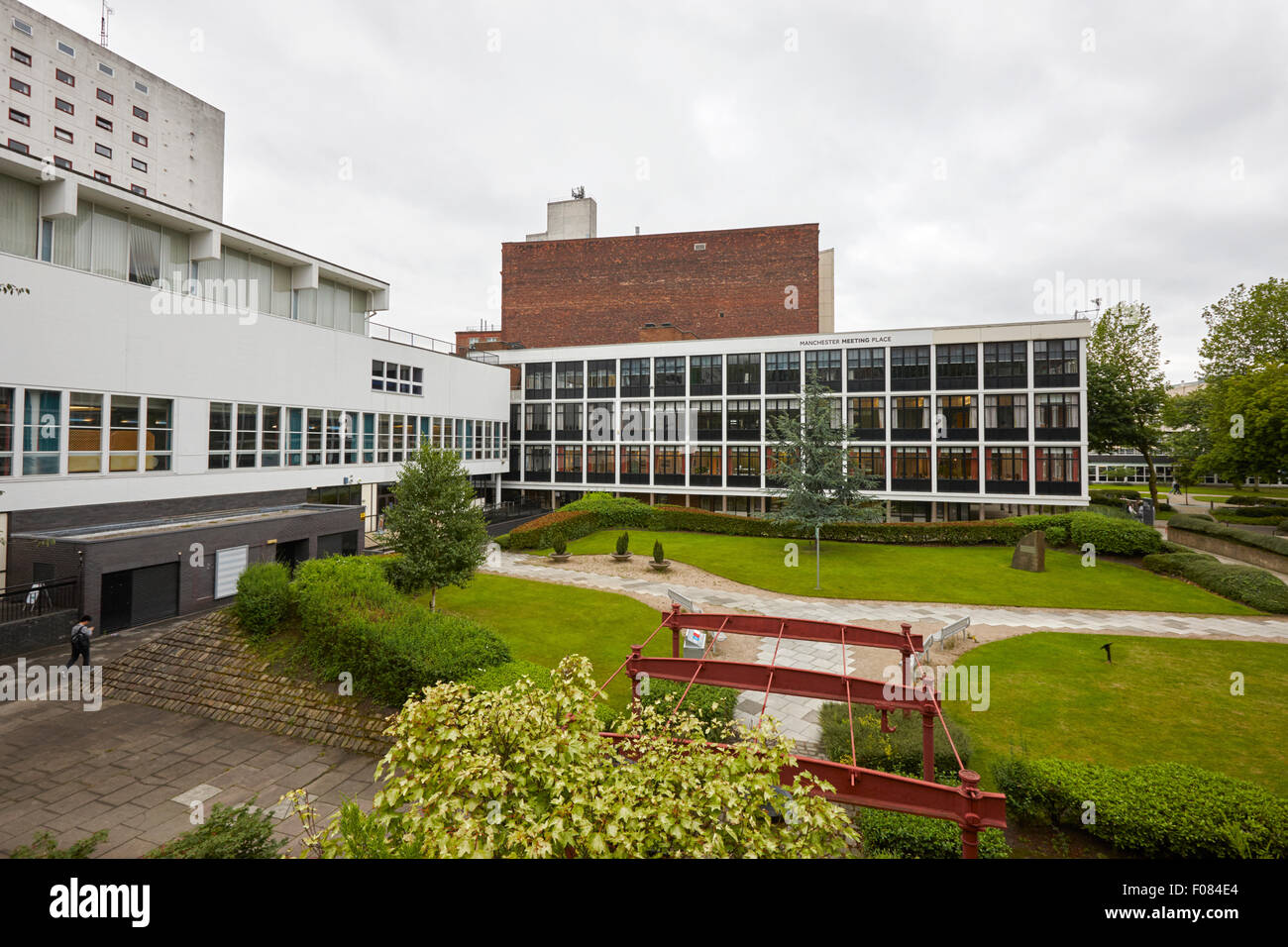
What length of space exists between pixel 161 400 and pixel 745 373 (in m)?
35.3

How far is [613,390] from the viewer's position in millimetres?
48562

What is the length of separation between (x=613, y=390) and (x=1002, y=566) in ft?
98.9

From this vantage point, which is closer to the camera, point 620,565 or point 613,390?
point 620,565

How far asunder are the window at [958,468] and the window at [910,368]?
194 inches

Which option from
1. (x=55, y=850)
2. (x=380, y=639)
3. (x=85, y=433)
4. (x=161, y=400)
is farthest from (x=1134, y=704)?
(x=161, y=400)

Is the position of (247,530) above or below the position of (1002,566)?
above

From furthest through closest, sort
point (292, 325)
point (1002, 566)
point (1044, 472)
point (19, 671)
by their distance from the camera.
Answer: point (1044, 472) < point (1002, 566) < point (292, 325) < point (19, 671)

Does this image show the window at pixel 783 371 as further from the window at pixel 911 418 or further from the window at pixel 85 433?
the window at pixel 85 433

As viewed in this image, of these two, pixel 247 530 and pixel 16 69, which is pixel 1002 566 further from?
pixel 16 69

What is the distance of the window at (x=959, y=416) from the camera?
4056 cm

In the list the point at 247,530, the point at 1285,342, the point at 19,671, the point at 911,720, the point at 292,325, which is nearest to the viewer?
the point at 911,720

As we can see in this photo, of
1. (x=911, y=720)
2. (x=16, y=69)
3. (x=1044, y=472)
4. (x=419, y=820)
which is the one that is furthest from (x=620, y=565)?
(x=16, y=69)

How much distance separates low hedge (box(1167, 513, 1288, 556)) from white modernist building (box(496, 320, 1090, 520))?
5.46m

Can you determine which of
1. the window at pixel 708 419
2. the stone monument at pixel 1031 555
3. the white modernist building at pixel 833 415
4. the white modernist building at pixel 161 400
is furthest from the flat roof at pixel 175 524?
the stone monument at pixel 1031 555
